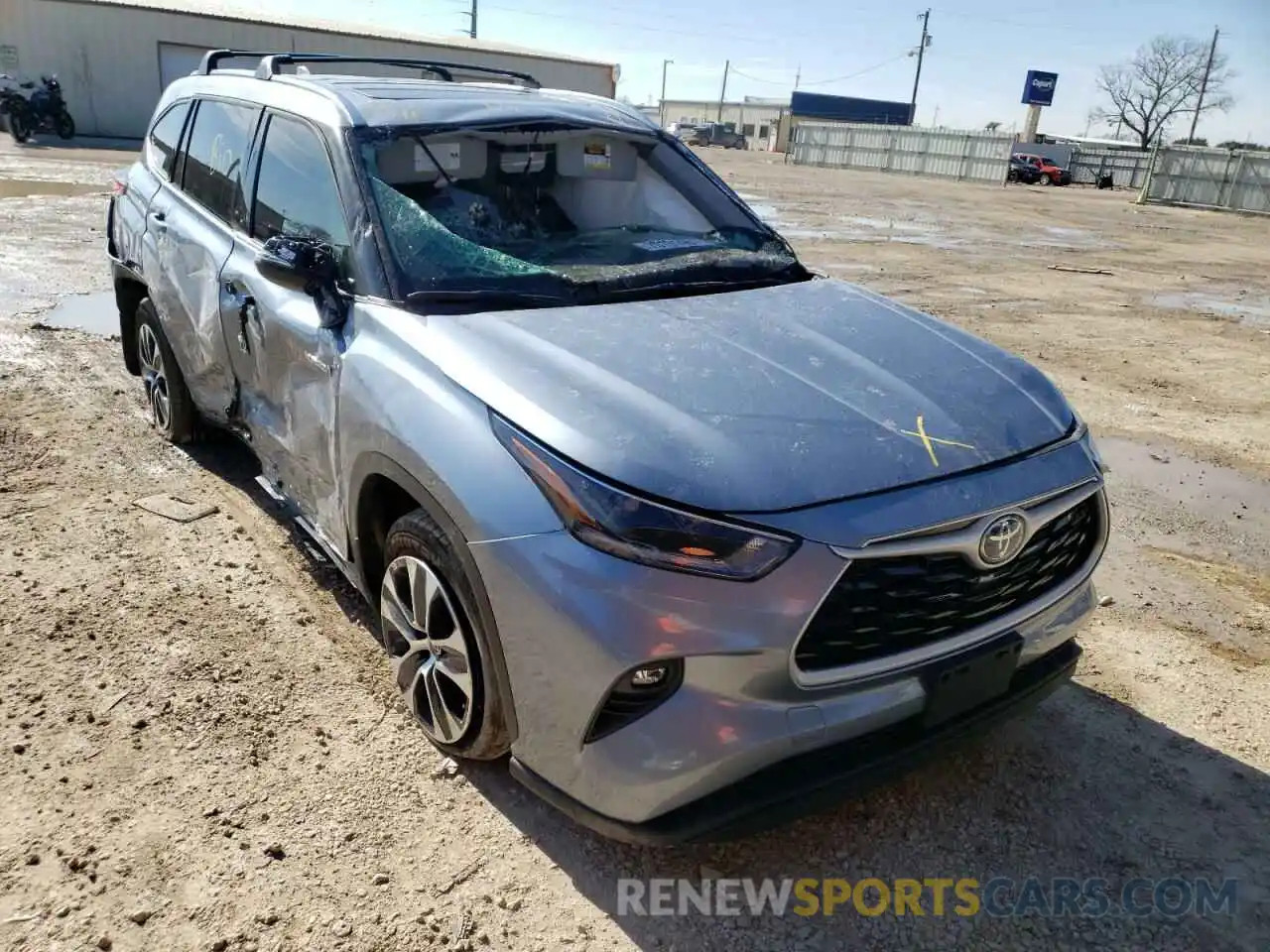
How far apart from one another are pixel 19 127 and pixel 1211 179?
115ft

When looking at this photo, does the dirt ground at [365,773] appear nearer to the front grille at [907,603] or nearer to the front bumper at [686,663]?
the front bumper at [686,663]

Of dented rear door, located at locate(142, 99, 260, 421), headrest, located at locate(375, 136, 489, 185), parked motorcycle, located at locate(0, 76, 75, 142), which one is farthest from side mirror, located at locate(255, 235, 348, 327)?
parked motorcycle, located at locate(0, 76, 75, 142)

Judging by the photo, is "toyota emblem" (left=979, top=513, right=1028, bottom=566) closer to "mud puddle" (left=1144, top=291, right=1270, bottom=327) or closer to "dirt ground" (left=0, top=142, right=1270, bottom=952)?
"dirt ground" (left=0, top=142, right=1270, bottom=952)

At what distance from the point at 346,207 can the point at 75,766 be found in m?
1.80

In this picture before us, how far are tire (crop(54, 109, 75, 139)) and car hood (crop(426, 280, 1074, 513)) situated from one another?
28291 mm

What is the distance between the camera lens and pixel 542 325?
2.65m

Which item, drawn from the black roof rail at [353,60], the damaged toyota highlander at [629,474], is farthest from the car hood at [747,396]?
the black roof rail at [353,60]

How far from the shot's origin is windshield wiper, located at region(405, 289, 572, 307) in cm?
271

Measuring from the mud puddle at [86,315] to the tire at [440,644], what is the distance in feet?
17.3

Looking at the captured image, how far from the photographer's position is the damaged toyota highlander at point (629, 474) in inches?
78.8

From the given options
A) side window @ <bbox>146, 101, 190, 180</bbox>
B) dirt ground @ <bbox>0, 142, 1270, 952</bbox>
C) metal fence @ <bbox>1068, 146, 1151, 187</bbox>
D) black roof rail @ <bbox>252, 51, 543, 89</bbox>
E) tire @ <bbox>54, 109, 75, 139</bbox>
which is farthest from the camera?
metal fence @ <bbox>1068, 146, 1151, 187</bbox>

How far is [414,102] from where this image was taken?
10.8ft

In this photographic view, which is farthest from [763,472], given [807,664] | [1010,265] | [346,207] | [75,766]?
[1010,265]

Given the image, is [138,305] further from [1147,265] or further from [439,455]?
[1147,265]
